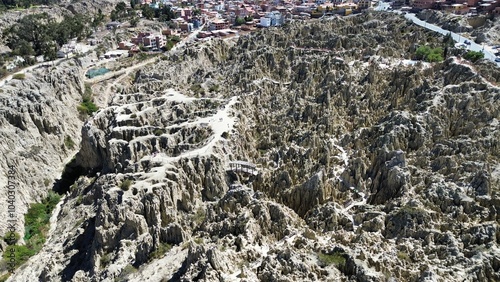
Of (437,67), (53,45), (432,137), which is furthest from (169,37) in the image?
(432,137)

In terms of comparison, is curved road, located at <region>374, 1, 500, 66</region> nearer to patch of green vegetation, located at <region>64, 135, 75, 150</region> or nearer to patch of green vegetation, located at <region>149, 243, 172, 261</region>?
patch of green vegetation, located at <region>149, 243, 172, 261</region>

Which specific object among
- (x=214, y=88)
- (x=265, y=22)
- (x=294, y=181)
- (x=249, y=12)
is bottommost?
(x=294, y=181)

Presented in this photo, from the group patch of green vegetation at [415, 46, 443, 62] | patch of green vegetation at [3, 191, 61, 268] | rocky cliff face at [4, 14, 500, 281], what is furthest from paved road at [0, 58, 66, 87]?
patch of green vegetation at [415, 46, 443, 62]

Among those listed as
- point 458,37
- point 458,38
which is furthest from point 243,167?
point 458,37

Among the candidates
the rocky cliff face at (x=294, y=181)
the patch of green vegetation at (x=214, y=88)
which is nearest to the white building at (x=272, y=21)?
the rocky cliff face at (x=294, y=181)

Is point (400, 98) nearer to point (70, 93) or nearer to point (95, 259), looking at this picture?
point (95, 259)

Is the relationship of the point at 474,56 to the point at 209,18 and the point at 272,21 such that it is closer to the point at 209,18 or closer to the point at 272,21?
the point at 272,21
